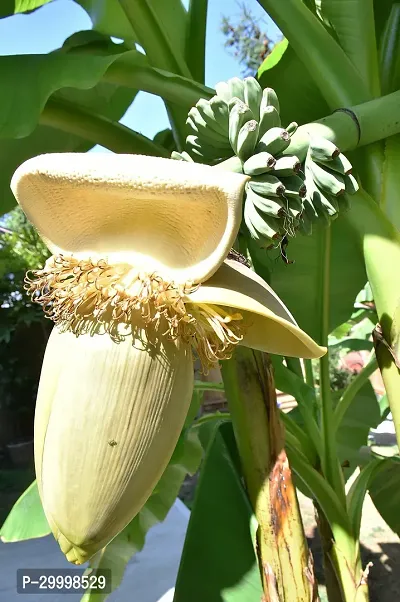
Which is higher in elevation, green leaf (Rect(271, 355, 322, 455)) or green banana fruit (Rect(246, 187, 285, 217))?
green banana fruit (Rect(246, 187, 285, 217))

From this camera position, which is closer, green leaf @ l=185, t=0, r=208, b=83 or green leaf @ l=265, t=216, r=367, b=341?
green leaf @ l=185, t=0, r=208, b=83

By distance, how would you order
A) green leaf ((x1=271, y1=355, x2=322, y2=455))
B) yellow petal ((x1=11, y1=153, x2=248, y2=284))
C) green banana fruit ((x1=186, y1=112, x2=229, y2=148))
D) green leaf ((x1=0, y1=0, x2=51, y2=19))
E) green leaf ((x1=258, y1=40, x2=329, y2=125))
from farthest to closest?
green leaf ((x1=271, y1=355, x2=322, y2=455)) < green leaf ((x1=0, y1=0, x2=51, y2=19)) < green leaf ((x1=258, y1=40, x2=329, y2=125)) < green banana fruit ((x1=186, y1=112, x2=229, y2=148)) < yellow petal ((x1=11, y1=153, x2=248, y2=284))

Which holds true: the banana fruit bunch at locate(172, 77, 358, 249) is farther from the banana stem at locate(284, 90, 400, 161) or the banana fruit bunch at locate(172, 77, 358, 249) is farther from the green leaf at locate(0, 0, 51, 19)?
the green leaf at locate(0, 0, 51, 19)

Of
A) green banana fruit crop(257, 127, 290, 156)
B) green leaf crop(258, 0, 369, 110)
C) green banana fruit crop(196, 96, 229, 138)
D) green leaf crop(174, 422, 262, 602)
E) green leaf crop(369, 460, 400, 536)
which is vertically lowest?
green leaf crop(369, 460, 400, 536)

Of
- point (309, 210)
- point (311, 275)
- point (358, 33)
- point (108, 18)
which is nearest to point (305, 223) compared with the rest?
point (309, 210)

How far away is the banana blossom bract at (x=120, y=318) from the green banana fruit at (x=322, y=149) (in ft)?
0.33

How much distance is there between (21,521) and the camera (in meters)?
0.99

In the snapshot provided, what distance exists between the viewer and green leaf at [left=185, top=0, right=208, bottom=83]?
700 millimetres

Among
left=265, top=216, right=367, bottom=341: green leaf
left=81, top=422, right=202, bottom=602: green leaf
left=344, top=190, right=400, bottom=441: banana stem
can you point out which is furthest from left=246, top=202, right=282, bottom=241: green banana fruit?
left=81, top=422, right=202, bottom=602: green leaf

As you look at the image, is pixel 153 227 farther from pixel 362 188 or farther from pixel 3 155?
pixel 3 155

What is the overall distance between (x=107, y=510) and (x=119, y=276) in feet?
0.50

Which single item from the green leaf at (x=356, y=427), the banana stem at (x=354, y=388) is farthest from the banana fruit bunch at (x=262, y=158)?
the green leaf at (x=356, y=427)

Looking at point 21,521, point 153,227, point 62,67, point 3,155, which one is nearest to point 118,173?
point 153,227

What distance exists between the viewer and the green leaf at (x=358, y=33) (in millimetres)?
508
